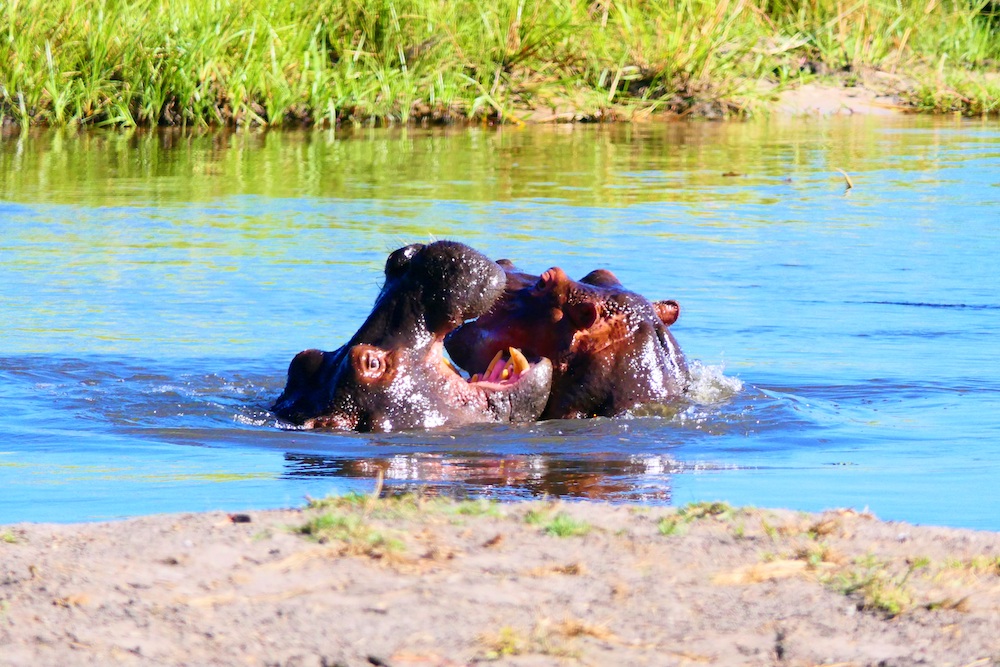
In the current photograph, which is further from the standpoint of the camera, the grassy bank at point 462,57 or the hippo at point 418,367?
the grassy bank at point 462,57

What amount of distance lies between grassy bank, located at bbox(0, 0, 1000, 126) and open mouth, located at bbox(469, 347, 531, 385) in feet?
35.1

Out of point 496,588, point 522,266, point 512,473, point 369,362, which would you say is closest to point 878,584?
point 496,588

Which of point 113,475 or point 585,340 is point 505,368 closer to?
point 585,340

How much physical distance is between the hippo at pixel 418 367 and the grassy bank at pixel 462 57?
10822mm

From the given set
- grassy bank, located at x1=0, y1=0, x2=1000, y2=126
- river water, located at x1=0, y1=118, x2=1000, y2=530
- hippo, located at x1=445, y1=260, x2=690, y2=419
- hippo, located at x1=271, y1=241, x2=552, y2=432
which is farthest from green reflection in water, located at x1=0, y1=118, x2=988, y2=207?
hippo, located at x1=271, y1=241, x2=552, y2=432

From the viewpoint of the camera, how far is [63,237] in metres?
9.63

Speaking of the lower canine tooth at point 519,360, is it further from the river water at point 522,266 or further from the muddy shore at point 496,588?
the muddy shore at point 496,588

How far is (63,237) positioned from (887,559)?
7.27 meters

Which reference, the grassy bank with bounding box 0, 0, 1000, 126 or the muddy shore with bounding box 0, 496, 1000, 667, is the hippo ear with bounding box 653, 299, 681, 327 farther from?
the grassy bank with bounding box 0, 0, 1000, 126

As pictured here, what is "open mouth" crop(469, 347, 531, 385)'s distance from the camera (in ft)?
16.1

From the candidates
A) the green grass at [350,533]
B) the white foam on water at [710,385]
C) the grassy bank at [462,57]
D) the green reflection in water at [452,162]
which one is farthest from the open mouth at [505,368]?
the grassy bank at [462,57]

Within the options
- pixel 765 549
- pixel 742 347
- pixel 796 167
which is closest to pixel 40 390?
pixel 742 347

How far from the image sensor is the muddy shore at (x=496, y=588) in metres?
2.74

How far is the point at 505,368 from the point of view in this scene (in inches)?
198
